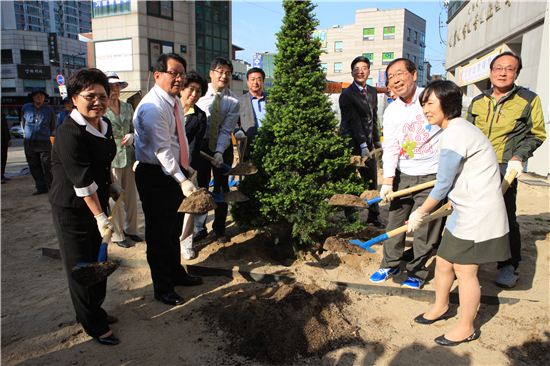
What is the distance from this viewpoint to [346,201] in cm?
358

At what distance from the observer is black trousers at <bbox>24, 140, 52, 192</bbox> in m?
7.89

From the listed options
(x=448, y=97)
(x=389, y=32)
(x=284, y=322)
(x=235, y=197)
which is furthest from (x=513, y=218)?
(x=389, y=32)

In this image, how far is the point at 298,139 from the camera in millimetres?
3783

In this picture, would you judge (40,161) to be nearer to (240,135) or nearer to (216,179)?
(216,179)

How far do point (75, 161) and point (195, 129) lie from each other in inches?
64.2

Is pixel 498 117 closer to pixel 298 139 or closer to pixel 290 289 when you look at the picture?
pixel 298 139

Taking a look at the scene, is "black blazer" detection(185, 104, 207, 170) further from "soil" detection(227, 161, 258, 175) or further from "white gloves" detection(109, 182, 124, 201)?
"white gloves" detection(109, 182, 124, 201)

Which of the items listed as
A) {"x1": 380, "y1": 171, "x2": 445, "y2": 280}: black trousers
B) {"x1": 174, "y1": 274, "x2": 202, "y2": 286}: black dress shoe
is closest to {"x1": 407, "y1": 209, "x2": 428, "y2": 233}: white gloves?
{"x1": 380, "y1": 171, "x2": 445, "y2": 280}: black trousers

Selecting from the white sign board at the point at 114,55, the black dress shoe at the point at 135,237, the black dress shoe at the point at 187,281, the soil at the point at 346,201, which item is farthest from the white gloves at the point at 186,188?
the white sign board at the point at 114,55

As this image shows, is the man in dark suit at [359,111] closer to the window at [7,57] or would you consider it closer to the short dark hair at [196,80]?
the short dark hair at [196,80]

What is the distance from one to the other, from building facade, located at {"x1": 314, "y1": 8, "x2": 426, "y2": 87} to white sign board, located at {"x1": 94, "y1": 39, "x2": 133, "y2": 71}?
36015 millimetres

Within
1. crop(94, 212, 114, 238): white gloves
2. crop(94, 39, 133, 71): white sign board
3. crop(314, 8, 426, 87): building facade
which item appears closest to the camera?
crop(94, 212, 114, 238): white gloves

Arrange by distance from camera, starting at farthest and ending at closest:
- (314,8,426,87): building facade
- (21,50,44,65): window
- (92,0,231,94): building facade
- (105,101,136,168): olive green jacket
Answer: (314,8,426,87): building facade → (21,50,44,65): window → (92,0,231,94): building facade → (105,101,136,168): olive green jacket

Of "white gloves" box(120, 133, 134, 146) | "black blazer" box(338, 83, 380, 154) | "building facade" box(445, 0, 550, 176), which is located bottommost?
"white gloves" box(120, 133, 134, 146)
